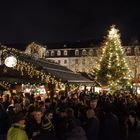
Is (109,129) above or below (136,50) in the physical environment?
below

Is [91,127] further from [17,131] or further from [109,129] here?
[17,131]

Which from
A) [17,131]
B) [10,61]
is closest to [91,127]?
[17,131]

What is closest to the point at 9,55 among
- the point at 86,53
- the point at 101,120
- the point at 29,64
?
the point at 29,64

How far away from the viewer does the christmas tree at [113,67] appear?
52.5 metres

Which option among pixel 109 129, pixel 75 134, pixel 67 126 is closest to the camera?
pixel 75 134

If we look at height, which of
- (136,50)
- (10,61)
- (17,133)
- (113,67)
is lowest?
(17,133)

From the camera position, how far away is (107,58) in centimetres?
5381

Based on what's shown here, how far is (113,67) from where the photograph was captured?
175ft

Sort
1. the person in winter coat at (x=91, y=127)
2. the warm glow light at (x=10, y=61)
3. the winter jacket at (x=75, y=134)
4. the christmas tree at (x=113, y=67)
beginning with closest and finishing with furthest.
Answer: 1. the winter jacket at (x=75, y=134)
2. the person in winter coat at (x=91, y=127)
3. the warm glow light at (x=10, y=61)
4. the christmas tree at (x=113, y=67)

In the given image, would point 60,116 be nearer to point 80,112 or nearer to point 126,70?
point 80,112

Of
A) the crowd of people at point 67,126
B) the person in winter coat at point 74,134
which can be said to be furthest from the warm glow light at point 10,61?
the person in winter coat at point 74,134

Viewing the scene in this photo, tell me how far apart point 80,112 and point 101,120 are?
6.61 feet

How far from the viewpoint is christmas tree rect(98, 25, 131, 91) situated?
52531mm

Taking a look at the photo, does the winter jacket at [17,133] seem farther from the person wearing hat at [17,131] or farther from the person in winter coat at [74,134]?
the person in winter coat at [74,134]
